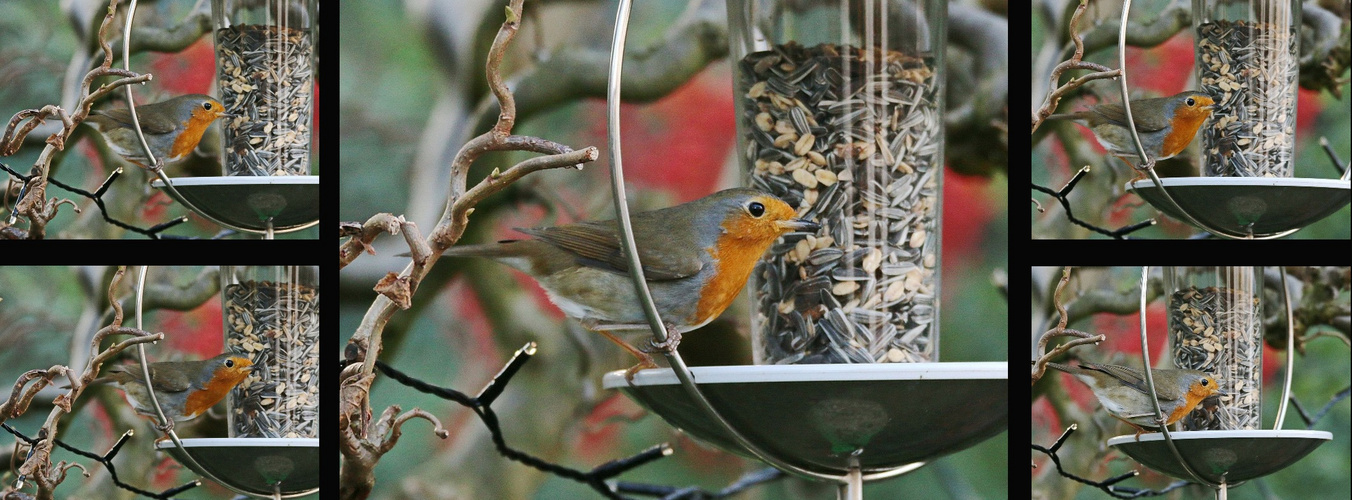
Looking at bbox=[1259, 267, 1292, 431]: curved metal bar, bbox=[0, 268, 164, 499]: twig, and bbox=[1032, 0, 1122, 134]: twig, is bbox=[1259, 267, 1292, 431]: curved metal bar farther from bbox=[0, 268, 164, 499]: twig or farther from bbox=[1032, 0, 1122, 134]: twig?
bbox=[0, 268, 164, 499]: twig

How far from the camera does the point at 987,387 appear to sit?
0.87 metres

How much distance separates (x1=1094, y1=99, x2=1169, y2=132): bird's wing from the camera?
1301 millimetres

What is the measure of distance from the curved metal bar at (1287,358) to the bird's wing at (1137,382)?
119 millimetres

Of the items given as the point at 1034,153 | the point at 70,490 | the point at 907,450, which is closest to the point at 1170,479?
the point at 1034,153

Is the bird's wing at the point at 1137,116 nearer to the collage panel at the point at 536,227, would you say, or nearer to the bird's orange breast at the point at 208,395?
the collage panel at the point at 536,227

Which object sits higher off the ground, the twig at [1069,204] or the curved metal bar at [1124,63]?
the curved metal bar at [1124,63]

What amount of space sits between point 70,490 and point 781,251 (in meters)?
0.83

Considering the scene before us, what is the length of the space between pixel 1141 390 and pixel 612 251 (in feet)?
2.13

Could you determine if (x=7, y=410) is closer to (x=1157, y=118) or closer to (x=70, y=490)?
(x=70, y=490)

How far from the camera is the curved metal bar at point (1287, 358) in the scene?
1.32 meters

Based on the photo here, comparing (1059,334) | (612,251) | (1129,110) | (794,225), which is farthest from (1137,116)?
(612,251)

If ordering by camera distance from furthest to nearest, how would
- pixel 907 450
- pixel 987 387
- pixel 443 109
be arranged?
pixel 443 109
pixel 907 450
pixel 987 387

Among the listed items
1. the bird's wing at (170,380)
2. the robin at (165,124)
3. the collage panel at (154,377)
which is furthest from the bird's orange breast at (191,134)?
the bird's wing at (170,380)

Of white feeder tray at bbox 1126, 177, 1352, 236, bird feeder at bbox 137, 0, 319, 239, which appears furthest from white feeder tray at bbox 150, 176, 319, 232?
white feeder tray at bbox 1126, 177, 1352, 236
